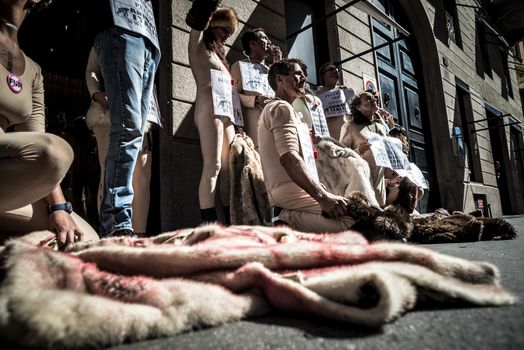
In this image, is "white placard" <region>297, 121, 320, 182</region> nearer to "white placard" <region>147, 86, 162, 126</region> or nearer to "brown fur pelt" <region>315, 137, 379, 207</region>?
"brown fur pelt" <region>315, 137, 379, 207</region>

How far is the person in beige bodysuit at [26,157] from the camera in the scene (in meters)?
1.07

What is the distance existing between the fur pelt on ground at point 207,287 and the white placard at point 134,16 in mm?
1508

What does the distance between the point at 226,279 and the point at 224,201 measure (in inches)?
71.5

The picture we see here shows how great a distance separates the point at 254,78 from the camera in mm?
2889

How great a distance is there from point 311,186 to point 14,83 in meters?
1.40

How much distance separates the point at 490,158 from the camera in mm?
10156

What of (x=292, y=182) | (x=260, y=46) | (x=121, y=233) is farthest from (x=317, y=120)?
(x=121, y=233)

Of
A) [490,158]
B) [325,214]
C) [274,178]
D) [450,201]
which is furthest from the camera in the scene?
[490,158]

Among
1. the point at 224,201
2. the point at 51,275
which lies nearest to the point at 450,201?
the point at 224,201

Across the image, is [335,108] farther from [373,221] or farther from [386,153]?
[373,221]

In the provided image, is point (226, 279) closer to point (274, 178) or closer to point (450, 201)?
point (274, 178)

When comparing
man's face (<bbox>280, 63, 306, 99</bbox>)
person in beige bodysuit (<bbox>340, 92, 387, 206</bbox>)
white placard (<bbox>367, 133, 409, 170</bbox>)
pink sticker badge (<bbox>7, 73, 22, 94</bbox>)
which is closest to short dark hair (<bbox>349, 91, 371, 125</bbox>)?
person in beige bodysuit (<bbox>340, 92, 387, 206</bbox>)

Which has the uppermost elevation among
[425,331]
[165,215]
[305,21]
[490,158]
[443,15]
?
[443,15]

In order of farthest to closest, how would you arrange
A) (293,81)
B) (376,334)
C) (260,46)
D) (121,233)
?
(260,46) < (293,81) < (121,233) < (376,334)
